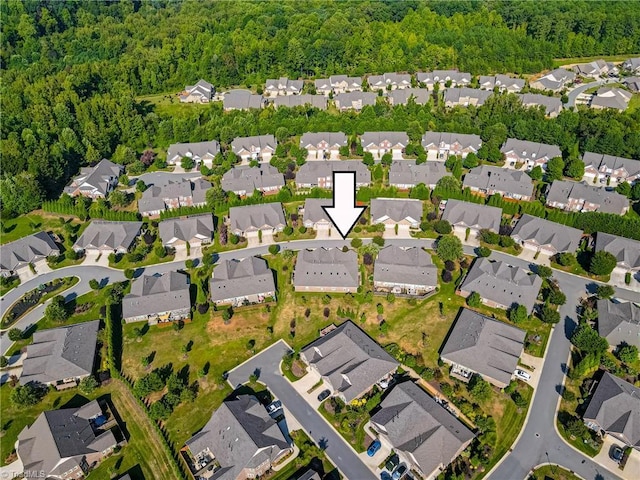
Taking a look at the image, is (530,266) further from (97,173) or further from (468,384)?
(97,173)

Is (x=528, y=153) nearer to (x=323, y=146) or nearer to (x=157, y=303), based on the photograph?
(x=323, y=146)

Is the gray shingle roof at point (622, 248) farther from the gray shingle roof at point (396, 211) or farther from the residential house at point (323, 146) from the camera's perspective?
the residential house at point (323, 146)

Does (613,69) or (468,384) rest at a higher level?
(613,69)

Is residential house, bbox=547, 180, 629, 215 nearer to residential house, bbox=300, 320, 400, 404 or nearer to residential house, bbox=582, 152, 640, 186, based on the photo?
residential house, bbox=582, 152, 640, 186

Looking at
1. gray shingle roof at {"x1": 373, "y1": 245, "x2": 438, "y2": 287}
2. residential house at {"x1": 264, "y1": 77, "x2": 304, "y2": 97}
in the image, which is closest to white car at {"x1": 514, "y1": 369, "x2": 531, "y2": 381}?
gray shingle roof at {"x1": 373, "y1": 245, "x2": 438, "y2": 287}

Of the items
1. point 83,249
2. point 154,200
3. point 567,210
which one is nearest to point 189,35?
point 154,200

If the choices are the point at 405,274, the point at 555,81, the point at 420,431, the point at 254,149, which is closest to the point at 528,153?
A: the point at 555,81

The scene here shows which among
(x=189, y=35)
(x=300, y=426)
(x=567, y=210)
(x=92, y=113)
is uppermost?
(x=189, y=35)
